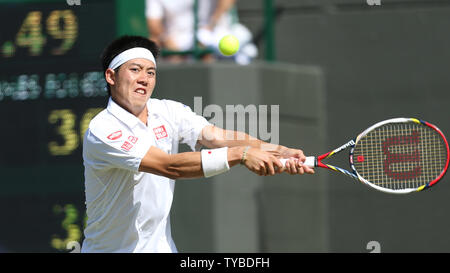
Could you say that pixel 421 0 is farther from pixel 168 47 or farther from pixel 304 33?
pixel 168 47

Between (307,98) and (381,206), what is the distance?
3.67ft

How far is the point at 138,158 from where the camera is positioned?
16.6 ft

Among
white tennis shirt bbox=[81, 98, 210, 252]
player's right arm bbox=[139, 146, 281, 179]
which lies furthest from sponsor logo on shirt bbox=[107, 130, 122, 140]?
player's right arm bbox=[139, 146, 281, 179]

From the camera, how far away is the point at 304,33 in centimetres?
905

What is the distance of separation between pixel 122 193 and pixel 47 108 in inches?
102

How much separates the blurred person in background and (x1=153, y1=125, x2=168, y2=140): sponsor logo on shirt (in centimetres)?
282

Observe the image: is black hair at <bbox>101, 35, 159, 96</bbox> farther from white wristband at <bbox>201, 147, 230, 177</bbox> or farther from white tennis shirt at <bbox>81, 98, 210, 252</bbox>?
white wristband at <bbox>201, 147, 230, 177</bbox>

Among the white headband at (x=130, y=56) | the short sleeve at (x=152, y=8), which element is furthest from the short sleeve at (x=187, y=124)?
the short sleeve at (x=152, y=8)

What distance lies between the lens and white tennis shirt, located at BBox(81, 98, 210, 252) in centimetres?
521

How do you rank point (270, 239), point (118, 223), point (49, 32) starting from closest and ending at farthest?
1. point (118, 223)
2. point (49, 32)
3. point (270, 239)

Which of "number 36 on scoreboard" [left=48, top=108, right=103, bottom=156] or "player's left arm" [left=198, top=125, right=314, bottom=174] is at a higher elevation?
"number 36 on scoreboard" [left=48, top=108, right=103, bottom=156]

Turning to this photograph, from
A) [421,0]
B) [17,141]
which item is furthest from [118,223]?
[421,0]

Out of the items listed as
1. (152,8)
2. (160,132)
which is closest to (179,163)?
(160,132)

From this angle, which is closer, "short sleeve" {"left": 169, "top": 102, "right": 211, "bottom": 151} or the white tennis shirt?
the white tennis shirt
